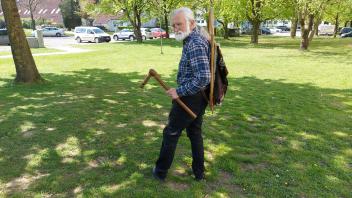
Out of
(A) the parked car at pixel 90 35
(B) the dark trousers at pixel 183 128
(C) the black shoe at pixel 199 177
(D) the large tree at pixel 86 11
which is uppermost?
(D) the large tree at pixel 86 11

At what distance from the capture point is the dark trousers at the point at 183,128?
3.76 metres

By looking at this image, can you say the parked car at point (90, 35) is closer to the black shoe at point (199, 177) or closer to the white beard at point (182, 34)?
the black shoe at point (199, 177)

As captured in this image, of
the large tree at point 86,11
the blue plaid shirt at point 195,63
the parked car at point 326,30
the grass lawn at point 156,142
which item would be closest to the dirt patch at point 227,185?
the grass lawn at point 156,142

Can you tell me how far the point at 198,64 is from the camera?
3494 millimetres

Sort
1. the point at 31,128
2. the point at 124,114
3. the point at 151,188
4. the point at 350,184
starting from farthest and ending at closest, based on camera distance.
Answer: the point at 124,114 < the point at 31,128 < the point at 350,184 < the point at 151,188

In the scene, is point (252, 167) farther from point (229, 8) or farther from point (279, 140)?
point (229, 8)

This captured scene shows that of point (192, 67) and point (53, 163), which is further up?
point (192, 67)

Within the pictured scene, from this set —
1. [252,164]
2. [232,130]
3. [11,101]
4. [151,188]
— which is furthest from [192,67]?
[11,101]

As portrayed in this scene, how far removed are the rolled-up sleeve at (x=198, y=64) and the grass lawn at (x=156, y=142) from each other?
4.41ft

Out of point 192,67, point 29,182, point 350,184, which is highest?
point 192,67

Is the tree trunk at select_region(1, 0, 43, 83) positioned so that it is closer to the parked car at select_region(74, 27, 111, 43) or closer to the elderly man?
the elderly man

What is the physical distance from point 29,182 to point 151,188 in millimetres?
1525

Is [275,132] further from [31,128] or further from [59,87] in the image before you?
[59,87]

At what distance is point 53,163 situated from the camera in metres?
4.73
